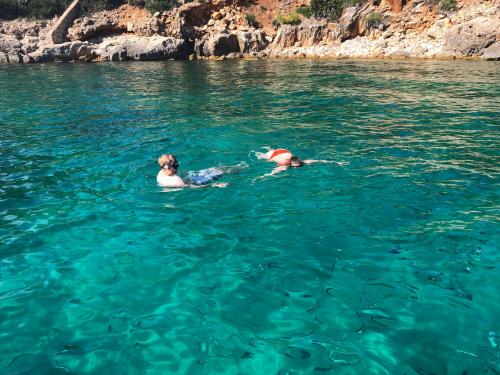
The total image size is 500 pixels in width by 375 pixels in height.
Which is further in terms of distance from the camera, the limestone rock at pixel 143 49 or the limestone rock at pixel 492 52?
the limestone rock at pixel 143 49

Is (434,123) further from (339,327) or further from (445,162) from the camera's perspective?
(339,327)

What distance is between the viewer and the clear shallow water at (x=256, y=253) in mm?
4477

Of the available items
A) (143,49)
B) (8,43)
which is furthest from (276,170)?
(8,43)

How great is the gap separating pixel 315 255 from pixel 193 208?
2819 millimetres

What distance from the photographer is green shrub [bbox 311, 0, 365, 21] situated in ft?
146

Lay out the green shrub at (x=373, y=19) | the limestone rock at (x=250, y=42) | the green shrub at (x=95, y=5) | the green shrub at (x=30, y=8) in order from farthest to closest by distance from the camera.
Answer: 1. the green shrub at (x=30, y=8)
2. the green shrub at (x=95, y=5)
3. the limestone rock at (x=250, y=42)
4. the green shrub at (x=373, y=19)

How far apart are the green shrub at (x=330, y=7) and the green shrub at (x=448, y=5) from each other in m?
8.62

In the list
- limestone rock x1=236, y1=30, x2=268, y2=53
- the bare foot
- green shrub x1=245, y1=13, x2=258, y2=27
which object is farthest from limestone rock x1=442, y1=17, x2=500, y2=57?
the bare foot

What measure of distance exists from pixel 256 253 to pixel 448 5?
40.0m

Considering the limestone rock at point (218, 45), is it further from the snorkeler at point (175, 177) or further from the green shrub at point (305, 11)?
the snorkeler at point (175, 177)

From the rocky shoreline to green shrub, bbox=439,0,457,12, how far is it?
0.51 metres

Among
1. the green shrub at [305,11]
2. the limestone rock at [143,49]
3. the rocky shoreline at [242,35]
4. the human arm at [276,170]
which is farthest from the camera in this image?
the green shrub at [305,11]

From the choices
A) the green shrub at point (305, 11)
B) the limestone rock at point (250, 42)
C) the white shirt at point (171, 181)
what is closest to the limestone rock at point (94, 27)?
the limestone rock at point (250, 42)

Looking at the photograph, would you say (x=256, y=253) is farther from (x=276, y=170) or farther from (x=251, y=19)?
(x=251, y=19)
